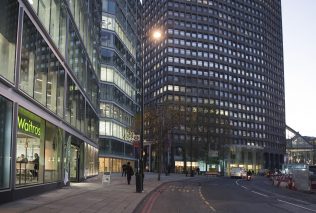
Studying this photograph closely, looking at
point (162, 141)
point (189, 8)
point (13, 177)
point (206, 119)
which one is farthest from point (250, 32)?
point (13, 177)

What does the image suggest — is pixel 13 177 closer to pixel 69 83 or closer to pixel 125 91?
pixel 69 83

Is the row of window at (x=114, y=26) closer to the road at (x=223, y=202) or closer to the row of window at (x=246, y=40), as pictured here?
the road at (x=223, y=202)

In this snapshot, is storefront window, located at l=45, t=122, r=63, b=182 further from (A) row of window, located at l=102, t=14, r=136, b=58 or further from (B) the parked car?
(B) the parked car

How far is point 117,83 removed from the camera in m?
82.6

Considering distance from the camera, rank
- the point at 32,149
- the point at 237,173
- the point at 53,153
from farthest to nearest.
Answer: the point at 237,173
the point at 53,153
the point at 32,149

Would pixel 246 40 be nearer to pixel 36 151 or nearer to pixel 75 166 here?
pixel 75 166

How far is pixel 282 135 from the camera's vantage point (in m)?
189

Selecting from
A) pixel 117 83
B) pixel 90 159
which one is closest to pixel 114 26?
pixel 117 83

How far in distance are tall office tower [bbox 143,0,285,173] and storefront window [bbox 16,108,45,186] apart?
381 feet

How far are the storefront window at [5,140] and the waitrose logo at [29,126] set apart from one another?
185cm

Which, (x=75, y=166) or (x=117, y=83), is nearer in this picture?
(x=75, y=166)

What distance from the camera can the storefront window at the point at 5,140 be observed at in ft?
54.6

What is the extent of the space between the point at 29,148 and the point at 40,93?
2.98m

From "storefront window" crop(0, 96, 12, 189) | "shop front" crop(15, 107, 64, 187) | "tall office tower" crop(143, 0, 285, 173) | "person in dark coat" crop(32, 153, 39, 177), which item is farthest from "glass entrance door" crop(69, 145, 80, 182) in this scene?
"tall office tower" crop(143, 0, 285, 173)
